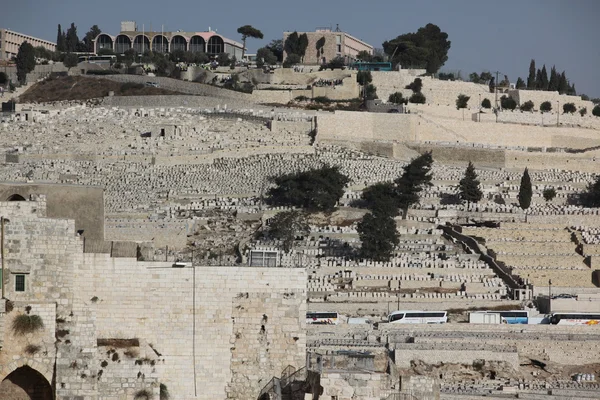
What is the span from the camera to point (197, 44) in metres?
91.2

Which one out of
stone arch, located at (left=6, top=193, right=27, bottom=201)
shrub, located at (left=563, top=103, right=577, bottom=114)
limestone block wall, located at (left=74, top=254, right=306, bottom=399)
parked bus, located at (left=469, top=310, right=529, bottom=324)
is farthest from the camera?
shrub, located at (left=563, top=103, right=577, bottom=114)

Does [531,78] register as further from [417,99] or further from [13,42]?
[13,42]

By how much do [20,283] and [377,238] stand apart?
25191 millimetres

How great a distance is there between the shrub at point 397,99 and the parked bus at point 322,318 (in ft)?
132

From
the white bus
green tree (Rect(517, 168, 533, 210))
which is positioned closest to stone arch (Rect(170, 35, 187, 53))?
green tree (Rect(517, 168, 533, 210))

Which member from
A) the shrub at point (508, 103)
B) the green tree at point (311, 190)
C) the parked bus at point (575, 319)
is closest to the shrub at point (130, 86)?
the shrub at point (508, 103)

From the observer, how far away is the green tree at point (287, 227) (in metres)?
47.2

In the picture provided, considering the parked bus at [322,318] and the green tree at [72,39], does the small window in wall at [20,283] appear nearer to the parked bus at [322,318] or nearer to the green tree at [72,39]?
the parked bus at [322,318]

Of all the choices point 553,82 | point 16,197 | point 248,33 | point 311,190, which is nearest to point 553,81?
point 553,82

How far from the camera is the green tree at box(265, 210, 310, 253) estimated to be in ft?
155

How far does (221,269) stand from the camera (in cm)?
2086

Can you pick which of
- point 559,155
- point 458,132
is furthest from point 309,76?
point 559,155

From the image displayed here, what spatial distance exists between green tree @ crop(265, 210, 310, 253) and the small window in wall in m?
25.7

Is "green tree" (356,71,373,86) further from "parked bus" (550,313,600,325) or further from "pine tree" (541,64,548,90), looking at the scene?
"parked bus" (550,313,600,325)
